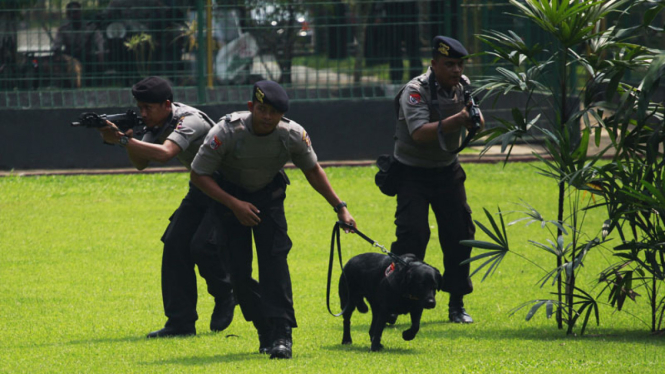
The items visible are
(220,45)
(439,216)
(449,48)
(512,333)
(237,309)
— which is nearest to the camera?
(449,48)

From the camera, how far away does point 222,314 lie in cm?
757

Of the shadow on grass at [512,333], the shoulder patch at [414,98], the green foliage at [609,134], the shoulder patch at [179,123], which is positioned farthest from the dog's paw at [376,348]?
the shoulder patch at [179,123]

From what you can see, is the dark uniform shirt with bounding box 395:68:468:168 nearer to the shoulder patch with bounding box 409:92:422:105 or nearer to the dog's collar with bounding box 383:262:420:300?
the shoulder patch with bounding box 409:92:422:105

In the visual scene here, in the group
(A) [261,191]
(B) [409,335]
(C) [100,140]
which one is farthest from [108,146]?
(B) [409,335]

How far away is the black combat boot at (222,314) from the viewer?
24.7 ft

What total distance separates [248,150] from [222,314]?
5.82ft

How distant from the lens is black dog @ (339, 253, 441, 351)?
20.2 ft

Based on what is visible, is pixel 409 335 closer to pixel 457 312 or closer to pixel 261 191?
pixel 261 191

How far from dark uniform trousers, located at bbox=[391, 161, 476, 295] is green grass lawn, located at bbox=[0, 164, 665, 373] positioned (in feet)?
1.53

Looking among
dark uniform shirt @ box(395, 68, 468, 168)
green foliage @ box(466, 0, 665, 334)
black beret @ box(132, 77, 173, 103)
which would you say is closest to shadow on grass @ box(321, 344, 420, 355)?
green foliage @ box(466, 0, 665, 334)

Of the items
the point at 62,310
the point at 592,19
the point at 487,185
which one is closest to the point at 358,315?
the point at 62,310

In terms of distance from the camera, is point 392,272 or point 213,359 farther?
point 392,272

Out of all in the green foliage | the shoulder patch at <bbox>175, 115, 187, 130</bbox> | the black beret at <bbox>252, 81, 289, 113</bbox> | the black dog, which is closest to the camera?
the black beret at <bbox>252, 81, 289, 113</bbox>

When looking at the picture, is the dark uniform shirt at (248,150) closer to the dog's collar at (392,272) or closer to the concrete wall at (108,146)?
the dog's collar at (392,272)
